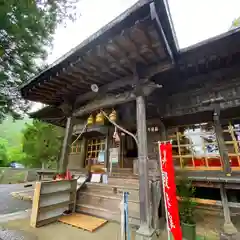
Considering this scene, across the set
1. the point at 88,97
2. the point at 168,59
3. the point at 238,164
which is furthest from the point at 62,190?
the point at 238,164

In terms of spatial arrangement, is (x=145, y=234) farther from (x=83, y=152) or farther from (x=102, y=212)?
(x=83, y=152)

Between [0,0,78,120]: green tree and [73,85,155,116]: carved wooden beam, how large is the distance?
198 cm

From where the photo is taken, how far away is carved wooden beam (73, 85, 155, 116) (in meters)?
3.15

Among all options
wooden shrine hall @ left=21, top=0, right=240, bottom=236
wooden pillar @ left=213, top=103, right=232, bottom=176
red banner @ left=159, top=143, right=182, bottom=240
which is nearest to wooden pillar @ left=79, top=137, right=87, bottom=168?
wooden shrine hall @ left=21, top=0, right=240, bottom=236

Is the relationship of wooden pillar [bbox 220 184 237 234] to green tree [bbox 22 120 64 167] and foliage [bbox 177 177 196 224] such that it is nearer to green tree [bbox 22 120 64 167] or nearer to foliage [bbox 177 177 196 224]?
foliage [bbox 177 177 196 224]

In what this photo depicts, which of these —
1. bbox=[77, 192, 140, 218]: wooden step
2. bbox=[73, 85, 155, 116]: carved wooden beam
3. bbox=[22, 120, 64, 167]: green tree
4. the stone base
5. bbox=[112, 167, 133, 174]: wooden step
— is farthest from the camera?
bbox=[22, 120, 64, 167]: green tree

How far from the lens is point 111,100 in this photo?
145 inches

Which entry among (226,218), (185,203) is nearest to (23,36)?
(185,203)

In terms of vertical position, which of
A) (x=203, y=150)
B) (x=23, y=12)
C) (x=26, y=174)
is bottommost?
(x=26, y=174)

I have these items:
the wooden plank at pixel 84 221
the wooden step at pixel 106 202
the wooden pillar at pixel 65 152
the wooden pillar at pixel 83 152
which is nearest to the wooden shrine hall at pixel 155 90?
the wooden pillar at pixel 65 152

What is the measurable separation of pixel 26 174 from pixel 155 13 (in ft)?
47.0

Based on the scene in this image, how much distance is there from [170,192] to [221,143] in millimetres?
3004

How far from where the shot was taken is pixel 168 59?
2896mm

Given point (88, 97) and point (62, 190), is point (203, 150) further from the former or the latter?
point (62, 190)
